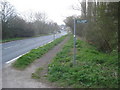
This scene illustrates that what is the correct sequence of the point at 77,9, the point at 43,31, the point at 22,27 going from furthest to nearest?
the point at 43,31
the point at 22,27
the point at 77,9

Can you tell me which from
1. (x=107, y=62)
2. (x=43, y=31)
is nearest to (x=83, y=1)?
(x=107, y=62)

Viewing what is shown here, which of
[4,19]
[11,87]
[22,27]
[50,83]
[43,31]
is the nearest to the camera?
[11,87]

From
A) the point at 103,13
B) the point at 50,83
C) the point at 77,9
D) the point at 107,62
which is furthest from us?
the point at 77,9

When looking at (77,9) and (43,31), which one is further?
(43,31)

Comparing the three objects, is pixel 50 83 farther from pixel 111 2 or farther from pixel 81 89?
pixel 111 2

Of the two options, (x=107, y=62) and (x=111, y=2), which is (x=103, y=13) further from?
(x=107, y=62)

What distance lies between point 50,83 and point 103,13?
3987 millimetres

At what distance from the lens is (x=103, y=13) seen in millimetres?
6672

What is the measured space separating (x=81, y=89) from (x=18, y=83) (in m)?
2.26

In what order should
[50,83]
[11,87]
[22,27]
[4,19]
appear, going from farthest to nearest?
[22,27], [4,19], [50,83], [11,87]

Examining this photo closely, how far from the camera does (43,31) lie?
7288 centimetres

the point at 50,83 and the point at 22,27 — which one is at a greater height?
the point at 22,27

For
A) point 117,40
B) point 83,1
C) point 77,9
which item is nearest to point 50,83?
point 117,40

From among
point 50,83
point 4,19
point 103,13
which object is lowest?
point 50,83
